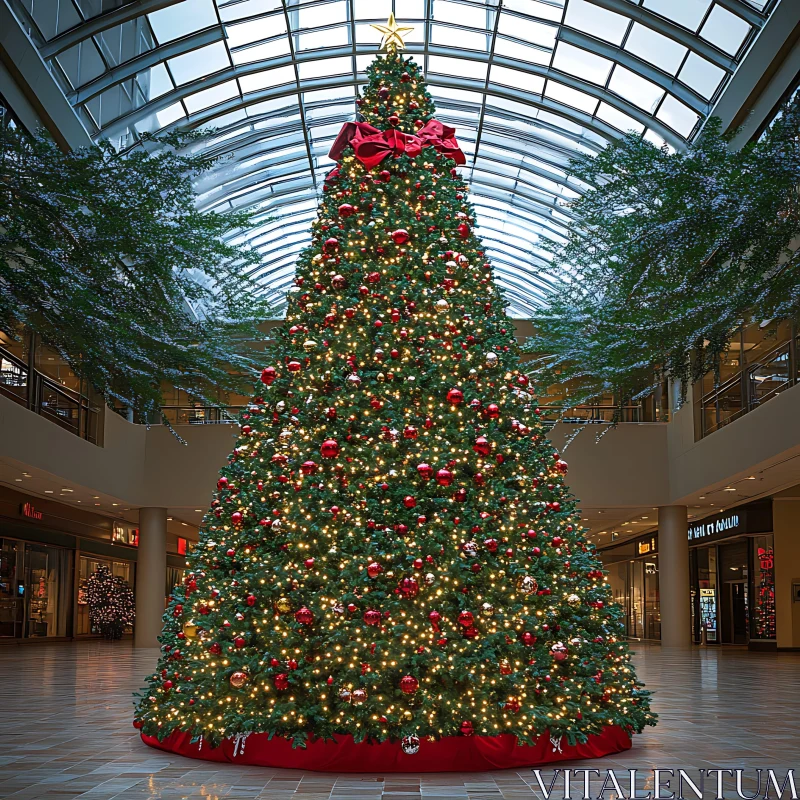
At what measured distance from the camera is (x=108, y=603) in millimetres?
25281

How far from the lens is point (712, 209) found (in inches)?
352

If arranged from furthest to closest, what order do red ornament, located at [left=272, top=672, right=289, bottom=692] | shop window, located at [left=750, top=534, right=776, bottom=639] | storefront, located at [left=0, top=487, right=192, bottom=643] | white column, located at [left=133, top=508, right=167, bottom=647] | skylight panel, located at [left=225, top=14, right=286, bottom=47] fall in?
storefront, located at [left=0, top=487, right=192, bottom=643] < white column, located at [left=133, top=508, right=167, bottom=647] < shop window, located at [left=750, top=534, right=776, bottom=639] < skylight panel, located at [left=225, top=14, right=286, bottom=47] < red ornament, located at [left=272, top=672, right=289, bottom=692]

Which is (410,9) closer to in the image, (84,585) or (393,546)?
(393,546)

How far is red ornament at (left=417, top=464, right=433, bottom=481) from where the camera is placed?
17.9 ft

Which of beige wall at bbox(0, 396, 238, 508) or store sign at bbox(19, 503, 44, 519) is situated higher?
beige wall at bbox(0, 396, 238, 508)

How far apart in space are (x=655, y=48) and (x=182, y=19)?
851 centimetres

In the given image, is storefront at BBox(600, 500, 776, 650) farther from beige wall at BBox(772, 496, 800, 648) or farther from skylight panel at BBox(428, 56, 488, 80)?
skylight panel at BBox(428, 56, 488, 80)

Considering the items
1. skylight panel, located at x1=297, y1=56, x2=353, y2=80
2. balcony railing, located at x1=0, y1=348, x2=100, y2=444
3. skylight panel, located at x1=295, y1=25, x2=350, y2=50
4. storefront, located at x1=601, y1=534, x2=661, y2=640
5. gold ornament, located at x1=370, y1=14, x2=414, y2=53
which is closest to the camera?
gold ornament, located at x1=370, y1=14, x2=414, y2=53

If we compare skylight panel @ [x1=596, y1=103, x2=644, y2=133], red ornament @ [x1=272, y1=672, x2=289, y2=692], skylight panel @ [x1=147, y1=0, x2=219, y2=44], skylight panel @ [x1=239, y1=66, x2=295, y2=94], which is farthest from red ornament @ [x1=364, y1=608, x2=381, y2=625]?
skylight panel @ [x1=239, y1=66, x2=295, y2=94]

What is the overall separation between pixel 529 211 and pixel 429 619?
21.7m

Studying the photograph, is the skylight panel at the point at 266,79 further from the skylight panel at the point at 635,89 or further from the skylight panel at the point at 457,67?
the skylight panel at the point at 635,89

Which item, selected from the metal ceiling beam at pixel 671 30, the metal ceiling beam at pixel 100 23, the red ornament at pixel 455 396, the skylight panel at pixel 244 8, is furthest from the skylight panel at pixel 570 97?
the red ornament at pixel 455 396

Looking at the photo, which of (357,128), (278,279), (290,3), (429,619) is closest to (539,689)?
(429,619)

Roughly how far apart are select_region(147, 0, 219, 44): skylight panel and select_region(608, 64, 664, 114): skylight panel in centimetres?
771
